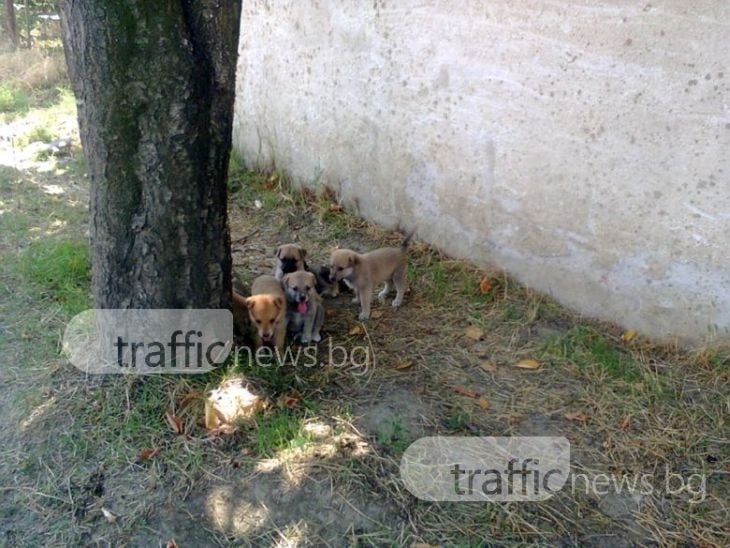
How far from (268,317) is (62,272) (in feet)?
6.45

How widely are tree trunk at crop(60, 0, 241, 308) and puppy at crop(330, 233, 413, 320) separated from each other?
948 millimetres

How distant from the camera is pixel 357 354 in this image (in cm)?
416

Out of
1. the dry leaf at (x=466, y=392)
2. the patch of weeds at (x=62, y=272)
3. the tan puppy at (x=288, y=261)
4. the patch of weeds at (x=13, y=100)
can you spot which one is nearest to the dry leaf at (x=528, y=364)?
the dry leaf at (x=466, y=392)

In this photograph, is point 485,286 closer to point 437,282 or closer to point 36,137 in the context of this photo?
point 437,282

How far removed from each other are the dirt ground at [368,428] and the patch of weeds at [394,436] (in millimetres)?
10

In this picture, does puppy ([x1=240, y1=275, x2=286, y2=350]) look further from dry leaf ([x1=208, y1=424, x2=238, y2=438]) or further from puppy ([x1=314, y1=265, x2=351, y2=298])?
puppy ([x1=314, y1=265, x2=351, y2=298])

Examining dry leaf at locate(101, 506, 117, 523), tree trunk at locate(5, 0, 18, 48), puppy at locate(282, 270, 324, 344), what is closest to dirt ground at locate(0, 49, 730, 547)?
dry leaf at locate(101, 506, 117, 523)

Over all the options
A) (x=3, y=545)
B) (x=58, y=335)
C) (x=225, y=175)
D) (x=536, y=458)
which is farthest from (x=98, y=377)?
(x=536, y=458)

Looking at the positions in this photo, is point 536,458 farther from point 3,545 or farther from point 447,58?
point 447,58

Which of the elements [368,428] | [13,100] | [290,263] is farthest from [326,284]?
[13,100]

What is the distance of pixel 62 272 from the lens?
4855mm

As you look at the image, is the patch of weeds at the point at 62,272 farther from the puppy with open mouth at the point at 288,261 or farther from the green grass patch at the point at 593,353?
the green grass patch at the point at 593,353

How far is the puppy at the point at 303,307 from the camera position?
407 cm

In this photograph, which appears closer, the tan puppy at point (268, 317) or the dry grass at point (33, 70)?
the tan puppy at point (268, 317)
